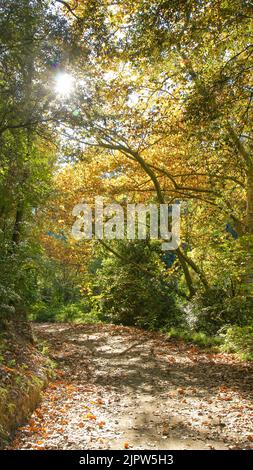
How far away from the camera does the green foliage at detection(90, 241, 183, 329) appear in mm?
13672

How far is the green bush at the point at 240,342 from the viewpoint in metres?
8.66

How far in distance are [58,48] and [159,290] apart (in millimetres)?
9381

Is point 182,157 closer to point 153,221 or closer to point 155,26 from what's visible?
point 153,221

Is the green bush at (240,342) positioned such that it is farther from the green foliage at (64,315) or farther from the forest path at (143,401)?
the green foliage at (64,315)

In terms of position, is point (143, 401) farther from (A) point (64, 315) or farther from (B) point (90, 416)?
(A) point (64, 315)

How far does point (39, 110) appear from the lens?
6570 mm

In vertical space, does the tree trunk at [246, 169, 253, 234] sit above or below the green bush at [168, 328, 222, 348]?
above

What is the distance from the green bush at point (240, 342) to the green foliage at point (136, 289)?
323 cm

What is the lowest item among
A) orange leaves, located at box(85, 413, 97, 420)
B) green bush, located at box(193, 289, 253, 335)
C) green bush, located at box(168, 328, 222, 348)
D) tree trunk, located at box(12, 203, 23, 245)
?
green bush, located at box(168, 328, 222, 348)

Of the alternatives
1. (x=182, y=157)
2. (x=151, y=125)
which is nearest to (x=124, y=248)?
(x=182, y=157)

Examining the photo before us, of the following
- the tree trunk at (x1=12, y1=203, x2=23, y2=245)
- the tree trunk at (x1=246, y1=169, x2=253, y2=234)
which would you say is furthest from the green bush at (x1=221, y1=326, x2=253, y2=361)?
the tree trunk at (x1=12, y1=203, x2=23, y2=245)

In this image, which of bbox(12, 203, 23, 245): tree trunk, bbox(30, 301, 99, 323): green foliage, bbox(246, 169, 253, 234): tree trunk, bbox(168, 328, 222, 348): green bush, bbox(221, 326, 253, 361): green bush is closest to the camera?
bbox(221, 326, 253, 361): green bush

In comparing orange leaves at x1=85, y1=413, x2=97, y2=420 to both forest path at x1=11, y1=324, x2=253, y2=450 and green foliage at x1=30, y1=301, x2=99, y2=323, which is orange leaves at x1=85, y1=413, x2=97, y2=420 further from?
green foliage at x1=30, y1=301, x2=99, y2=323

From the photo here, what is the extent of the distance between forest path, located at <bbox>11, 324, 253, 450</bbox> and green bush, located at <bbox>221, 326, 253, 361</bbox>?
0.34m
